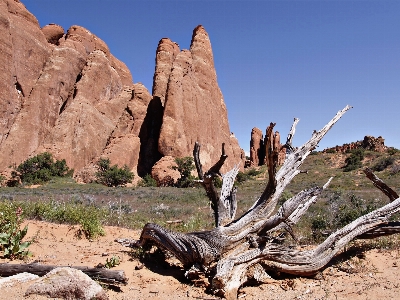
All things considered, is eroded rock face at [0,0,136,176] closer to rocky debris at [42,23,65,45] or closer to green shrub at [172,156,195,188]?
rocky debris at [42,23,65,45]

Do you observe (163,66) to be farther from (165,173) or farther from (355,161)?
(355,161)

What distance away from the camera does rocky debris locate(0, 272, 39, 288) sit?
4.19 metres

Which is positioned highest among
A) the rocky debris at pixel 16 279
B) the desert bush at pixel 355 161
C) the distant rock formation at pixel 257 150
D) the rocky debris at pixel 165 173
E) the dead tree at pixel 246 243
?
the distant rock formation at pixel 257 150

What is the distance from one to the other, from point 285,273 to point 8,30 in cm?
4432

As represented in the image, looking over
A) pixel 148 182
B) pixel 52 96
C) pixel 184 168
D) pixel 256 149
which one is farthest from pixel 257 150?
pixel 52 96

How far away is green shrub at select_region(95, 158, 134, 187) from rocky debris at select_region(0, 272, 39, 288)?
30.5 meters

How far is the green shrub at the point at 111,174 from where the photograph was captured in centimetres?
3444

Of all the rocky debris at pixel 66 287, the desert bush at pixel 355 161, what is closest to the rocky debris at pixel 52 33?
the desert bush at pixel 355 161

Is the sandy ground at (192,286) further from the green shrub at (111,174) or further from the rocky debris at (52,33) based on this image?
the rocky debris at (52,33)

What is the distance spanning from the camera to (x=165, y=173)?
36.0 m

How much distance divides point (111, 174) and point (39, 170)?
6869mm

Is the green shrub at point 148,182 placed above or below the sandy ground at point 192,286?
above

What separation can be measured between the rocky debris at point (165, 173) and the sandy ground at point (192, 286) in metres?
28.1

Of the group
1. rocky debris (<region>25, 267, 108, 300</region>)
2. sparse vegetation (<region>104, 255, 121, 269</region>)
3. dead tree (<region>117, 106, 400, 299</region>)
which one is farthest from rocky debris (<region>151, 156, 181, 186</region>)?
rocky debris (<region>25, 267, 108, 300</region>)
